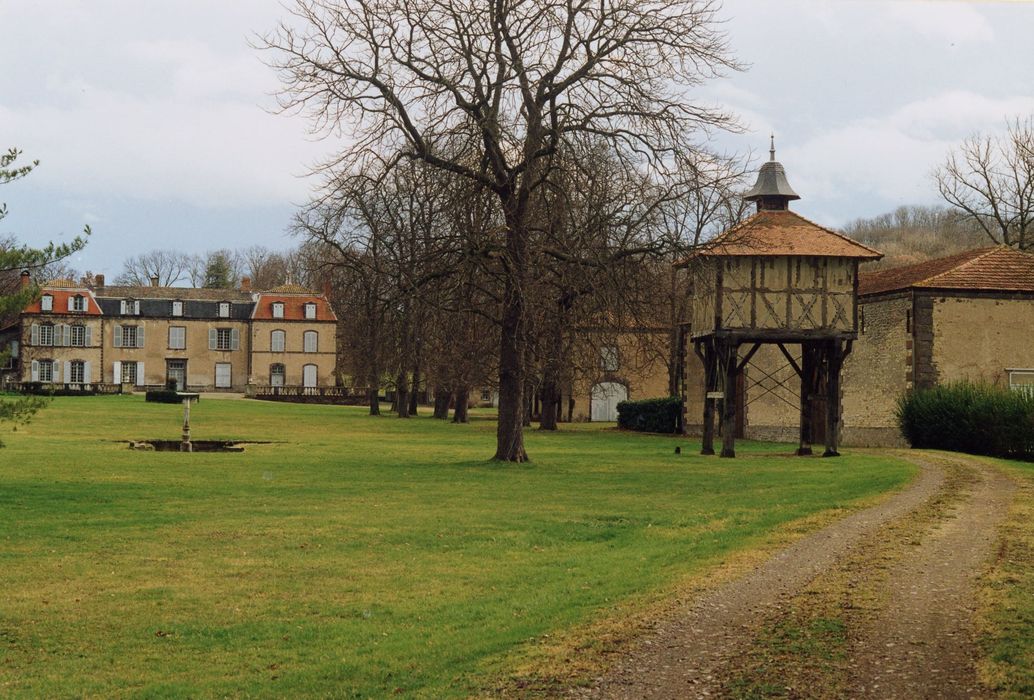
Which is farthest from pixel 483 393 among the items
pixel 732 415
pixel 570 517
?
pixel 570 517

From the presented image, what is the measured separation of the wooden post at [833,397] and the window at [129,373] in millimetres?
58703

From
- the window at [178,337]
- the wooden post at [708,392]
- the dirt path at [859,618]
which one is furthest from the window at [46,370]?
the dirt path at [859,618]

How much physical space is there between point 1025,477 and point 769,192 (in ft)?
68.4

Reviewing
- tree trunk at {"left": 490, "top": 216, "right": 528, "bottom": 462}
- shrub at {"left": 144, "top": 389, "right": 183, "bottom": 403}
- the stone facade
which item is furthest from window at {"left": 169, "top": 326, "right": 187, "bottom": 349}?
tree trunk at {"left": 490, "top": 216, "right": 528, "bottom": 462}

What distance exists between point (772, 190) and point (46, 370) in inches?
2143

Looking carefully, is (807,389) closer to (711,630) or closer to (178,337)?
(711,630)

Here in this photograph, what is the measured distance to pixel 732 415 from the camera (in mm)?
30422

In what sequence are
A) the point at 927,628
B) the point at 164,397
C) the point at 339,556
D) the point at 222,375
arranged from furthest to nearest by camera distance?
1. the point at 222,375
2. the point at 164,397
3. the point at 339,556
4. the point at 927,628

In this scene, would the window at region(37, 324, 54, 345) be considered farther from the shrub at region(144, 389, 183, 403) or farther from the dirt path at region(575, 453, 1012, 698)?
the dirt path at region(575, 453, 1012, 698)

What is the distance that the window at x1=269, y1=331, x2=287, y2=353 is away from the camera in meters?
78.3

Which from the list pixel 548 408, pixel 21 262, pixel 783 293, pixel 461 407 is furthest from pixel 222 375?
pixel 21 262

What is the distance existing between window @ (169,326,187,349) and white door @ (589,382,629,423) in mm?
32010

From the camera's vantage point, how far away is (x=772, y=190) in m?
39.8

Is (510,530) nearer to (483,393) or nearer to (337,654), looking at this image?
(337,654)
